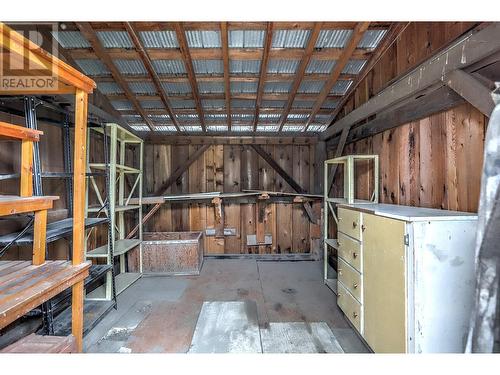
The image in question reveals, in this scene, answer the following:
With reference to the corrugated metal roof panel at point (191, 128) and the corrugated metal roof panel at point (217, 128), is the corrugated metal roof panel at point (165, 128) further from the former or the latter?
the corrugated metal roof panel at point (217, 128)

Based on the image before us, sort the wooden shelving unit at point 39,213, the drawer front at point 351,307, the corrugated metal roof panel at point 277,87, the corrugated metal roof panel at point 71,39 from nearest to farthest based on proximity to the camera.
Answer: the wooden shelving unit at point 39,213 → the drawer front at point 351,307 → the corrugated metal roof panel at point 71,39 → the corrugated metal roof panel at point 277,87

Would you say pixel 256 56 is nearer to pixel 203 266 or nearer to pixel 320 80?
pixel 320 80

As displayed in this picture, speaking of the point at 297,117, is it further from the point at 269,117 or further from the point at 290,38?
the point at 290,38

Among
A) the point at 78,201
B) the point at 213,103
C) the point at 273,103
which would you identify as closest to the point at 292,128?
the point at 273,103

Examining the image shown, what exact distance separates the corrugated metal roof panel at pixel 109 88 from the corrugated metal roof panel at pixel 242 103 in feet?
4.81

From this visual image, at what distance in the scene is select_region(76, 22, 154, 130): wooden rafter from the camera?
6.90 feet

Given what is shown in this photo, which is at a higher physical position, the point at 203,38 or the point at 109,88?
the point at 203,38

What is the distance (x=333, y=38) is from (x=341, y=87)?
84cm

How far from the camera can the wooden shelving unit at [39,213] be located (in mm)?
1029

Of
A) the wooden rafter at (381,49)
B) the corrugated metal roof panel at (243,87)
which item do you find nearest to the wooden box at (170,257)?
the corrugated metal roof panel at (243,87)

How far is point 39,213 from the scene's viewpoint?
137 centimetres

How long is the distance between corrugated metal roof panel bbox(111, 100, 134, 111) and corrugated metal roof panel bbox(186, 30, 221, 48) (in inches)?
57.1

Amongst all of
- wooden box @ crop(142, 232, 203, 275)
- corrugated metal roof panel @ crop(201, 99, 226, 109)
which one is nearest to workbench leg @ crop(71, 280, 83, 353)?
wooden box @ crop(142, 232, 203, 275)

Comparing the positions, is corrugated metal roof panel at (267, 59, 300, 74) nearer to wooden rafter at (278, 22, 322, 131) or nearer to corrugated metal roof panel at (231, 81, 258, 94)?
wooden rafter at (278, 22, 322, 131)
